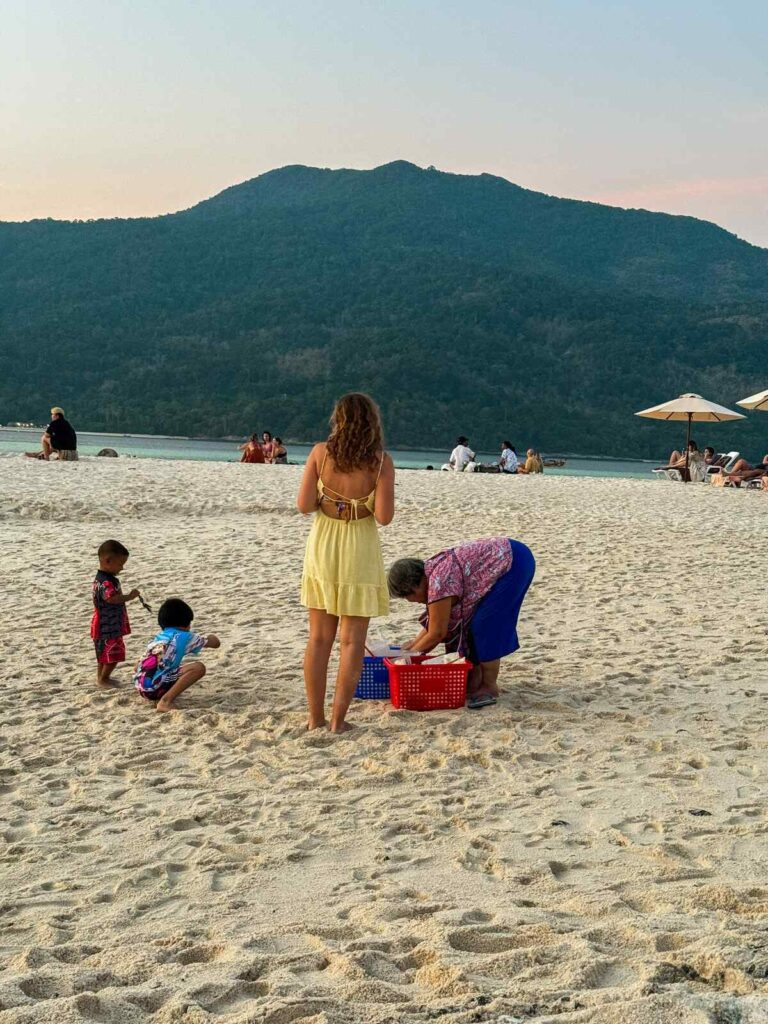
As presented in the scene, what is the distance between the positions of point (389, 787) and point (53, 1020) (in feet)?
6.38

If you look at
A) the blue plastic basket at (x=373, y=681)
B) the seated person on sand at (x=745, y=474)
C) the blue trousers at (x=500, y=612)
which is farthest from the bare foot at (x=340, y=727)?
the seated person on sand at (x=745, y=474)

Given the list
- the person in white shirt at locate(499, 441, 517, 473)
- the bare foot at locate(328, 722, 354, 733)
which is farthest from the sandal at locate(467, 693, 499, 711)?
the person in white shirt at locate(499, 441, 517, 473)

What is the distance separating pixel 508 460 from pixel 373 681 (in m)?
18.7

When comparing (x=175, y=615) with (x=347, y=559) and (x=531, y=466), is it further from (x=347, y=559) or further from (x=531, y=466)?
(x=531, y=466)

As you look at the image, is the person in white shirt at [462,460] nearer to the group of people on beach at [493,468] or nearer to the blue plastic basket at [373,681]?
the group of people on beach at [493,468]

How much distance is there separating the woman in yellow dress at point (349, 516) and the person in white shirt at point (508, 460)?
19.0 m

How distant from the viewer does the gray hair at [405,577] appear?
5.08 metres

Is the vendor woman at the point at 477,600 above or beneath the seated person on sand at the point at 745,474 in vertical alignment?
beneath

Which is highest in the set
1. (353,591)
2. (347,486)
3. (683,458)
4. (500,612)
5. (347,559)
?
(683,458)

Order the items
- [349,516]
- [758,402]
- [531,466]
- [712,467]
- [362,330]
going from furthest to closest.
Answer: [362,330] → [531,466] → [712,467] → [758,402] → [349,516]

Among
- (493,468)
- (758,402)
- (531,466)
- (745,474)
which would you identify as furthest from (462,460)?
(758,402)

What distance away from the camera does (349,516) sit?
185 inches

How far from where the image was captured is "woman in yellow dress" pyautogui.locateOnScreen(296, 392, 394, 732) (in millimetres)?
4598

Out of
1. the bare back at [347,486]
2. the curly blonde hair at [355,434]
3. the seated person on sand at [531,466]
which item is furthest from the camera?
the seated person on sand at [531,466]
